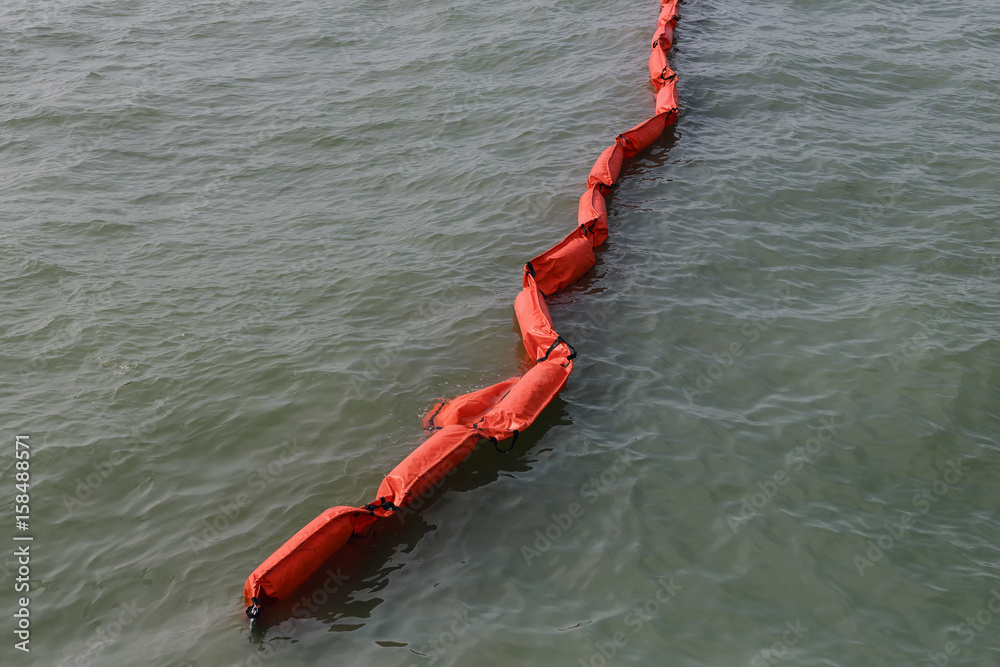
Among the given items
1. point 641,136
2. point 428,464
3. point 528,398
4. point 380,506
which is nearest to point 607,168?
point 641,136

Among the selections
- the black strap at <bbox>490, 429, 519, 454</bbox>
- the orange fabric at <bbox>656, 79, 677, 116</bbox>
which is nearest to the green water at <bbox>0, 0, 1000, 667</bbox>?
the black strap at <bbox>490, 429, 519, 454</bbox>

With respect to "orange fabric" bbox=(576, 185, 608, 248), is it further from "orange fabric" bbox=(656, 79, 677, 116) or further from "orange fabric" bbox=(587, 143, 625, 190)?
"orange fabric" bbox=(656, 79, 677, 116)

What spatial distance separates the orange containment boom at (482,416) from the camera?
668cm

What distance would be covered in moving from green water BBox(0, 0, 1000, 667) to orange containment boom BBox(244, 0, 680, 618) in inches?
12.0

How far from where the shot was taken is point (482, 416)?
8.48m

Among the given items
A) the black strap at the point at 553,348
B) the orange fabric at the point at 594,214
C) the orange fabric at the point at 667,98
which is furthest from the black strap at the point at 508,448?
the orange fabric at the point at 667,98

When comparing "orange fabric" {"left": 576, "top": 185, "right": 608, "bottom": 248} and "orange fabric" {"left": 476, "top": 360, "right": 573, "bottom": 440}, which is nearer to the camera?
"orange fabric" {"left": 476, "top": 360, "right": 573, "bottom": 440}

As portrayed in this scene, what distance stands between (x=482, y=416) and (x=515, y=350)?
66.8 inches

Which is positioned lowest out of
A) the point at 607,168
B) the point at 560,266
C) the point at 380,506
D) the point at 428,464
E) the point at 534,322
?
the point at 380,506

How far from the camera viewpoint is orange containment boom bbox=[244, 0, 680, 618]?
668 cm

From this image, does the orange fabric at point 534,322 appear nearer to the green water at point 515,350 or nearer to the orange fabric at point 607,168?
the green water at point 515,350

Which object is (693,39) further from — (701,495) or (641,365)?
(701,495)

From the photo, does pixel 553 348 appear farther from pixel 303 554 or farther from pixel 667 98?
pixel 667 98

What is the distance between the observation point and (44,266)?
1148 centimetres
